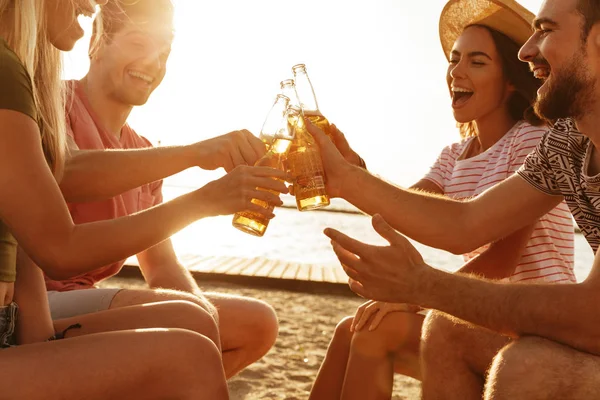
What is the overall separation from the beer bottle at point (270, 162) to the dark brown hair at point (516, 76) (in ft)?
4.30

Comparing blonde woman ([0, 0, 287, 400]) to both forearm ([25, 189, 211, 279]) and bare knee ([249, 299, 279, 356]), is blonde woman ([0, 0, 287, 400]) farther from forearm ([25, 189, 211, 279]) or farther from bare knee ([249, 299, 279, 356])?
bare knee ([249, 299, 279, 356])

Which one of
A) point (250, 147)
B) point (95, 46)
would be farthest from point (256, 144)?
point (95, 46)

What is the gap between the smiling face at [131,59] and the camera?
3.01 m

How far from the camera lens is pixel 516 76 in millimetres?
3303

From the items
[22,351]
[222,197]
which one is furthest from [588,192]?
[22,351]

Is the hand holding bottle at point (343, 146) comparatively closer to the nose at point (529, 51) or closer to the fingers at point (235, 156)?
the fingers at point (235, 156)

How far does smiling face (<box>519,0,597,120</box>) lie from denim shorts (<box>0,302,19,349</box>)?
77.9 inches

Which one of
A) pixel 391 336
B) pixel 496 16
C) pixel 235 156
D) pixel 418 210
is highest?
pixel 496 16

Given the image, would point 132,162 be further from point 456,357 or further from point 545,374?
point 545,374

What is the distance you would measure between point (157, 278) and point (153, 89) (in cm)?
95

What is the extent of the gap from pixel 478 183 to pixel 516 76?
2.01 feet

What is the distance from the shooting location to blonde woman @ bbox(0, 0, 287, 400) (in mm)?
1663

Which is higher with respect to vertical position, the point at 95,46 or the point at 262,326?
the point at 95,46

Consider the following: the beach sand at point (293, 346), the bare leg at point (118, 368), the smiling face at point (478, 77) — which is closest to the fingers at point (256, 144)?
the bare leg at point (118, 368)
